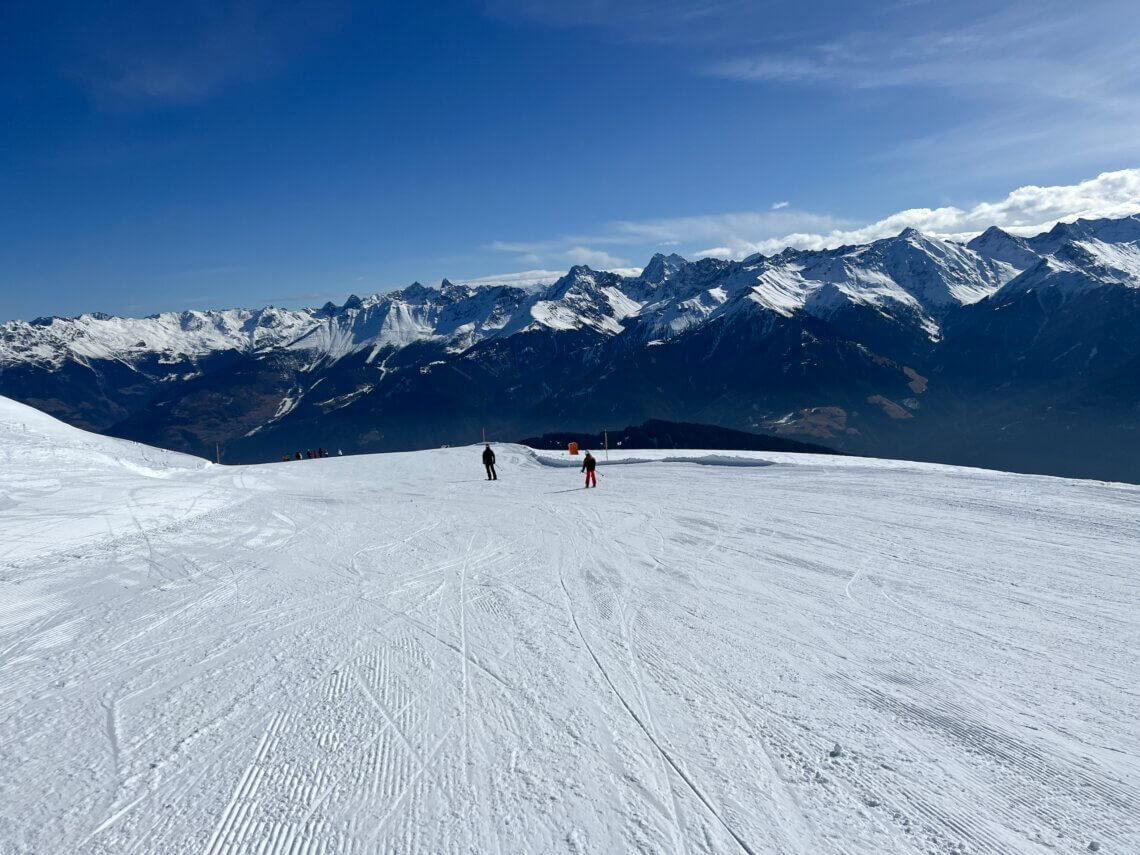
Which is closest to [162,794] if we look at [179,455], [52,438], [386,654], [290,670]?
[290,670]

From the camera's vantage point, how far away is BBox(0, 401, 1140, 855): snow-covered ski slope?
5.47 meters

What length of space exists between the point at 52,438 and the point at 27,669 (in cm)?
2935

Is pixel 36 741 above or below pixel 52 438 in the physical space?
below

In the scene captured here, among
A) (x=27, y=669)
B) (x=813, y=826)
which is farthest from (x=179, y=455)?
(x=813, y=826)

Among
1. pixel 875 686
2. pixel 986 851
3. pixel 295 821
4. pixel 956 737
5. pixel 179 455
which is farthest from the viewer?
pixel 179 455

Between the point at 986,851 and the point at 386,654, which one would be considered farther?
the point at 386,654

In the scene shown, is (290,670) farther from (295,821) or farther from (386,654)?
(295,821)

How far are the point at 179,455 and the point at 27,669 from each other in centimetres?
3279

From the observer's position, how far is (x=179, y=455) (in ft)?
125

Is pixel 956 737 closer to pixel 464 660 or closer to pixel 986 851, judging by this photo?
pixel 986 851

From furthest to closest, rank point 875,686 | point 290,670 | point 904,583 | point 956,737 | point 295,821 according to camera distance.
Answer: point 904,583 → point 290,670 → point 875,686 → point 956,737 → point 295,821

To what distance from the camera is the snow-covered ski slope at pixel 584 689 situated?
5.47m

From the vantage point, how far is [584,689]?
7.72 m

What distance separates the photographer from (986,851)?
5.05 meters
